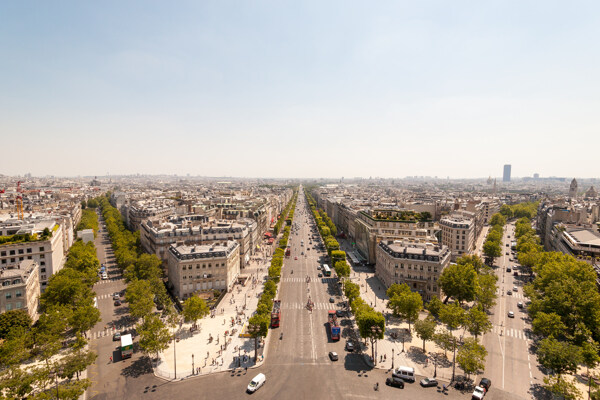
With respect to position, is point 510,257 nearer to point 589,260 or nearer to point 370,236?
point 589,260

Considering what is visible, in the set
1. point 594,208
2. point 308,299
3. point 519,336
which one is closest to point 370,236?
point 308,299

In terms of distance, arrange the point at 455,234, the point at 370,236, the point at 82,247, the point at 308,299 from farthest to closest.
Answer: the point at 455,234, the point at 370,236, the point at 82,247, the point at 308,299

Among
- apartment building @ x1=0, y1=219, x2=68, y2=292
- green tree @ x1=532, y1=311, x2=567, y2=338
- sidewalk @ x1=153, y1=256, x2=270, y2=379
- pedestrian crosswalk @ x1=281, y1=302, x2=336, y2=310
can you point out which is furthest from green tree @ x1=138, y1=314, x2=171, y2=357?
green tree @ x1=532, y1=311, x2=567, y2=338

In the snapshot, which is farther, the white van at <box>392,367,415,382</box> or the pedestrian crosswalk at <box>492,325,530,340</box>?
the pedestrian crosswalk at <box>492,325,530,340</box>

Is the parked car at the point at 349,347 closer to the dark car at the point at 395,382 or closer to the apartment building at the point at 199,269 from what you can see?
the dark car at the point at 395,382

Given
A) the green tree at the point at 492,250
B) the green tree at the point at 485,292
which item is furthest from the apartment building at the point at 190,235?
the green tree at the point at 492,250

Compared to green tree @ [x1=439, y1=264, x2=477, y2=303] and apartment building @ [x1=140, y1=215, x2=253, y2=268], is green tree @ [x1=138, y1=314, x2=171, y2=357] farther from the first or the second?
green tree @ [x1=439, y1=264, x2=477, y2=303]

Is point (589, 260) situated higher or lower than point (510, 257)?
higher

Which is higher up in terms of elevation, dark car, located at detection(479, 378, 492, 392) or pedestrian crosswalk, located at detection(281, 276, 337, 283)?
dark car, located at detection(479, 378, 492, 392)
